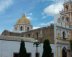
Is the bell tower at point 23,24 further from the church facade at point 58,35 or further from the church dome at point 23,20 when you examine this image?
the church facade at point 58,35

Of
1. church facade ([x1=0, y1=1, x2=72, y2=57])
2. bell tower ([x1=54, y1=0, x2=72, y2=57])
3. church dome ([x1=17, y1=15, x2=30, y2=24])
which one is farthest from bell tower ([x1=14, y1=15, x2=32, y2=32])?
bell tower ([x1=54, y1=0, x2=72, y2=57])

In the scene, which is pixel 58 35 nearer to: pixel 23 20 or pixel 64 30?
pixel 64 30

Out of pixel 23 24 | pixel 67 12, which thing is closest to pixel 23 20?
pixel 23 24

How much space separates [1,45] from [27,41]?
5.36 meters

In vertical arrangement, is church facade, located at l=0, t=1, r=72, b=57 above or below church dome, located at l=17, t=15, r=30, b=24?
below

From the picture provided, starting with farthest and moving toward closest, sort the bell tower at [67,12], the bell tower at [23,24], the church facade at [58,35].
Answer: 1. the bell tower at [23,24]
2. the bell tower at [67,12]
3. the church facade at [58,35]

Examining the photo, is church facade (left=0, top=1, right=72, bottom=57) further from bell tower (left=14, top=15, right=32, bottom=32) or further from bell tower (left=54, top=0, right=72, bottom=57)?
bell tower (left=14, top=15, right=32, bottom=32)

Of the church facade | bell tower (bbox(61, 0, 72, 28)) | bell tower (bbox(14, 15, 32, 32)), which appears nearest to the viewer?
the church facade

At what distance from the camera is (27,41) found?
39.2 m

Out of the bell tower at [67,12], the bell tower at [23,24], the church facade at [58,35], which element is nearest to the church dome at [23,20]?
the bell tower at [23,24]

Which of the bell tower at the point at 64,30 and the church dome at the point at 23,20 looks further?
the church dome at the point at 23,20

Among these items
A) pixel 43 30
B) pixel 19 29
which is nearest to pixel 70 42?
pixel 43 30

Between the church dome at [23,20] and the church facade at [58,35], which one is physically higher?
the church dome at [23,20]

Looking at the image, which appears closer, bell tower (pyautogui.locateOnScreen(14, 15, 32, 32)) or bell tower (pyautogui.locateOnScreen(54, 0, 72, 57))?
bell tower (pyautogui.locateOnScreen(54, 0, 72, 57))
